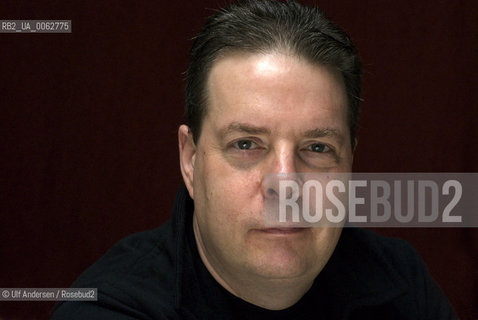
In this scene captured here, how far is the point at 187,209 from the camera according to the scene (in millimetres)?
1340

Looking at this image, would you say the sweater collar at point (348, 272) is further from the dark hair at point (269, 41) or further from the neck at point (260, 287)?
the dark hair at point (269, 41)

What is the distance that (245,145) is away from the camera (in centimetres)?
117

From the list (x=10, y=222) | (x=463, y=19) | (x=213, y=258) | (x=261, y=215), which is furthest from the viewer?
(x=463, y=19)

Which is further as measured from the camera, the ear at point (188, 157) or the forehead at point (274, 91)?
the ear at point (188, 157)

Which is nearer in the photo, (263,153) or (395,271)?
(263,153)

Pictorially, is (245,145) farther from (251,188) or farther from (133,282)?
(133,282)

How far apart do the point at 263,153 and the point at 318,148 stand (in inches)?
4.1

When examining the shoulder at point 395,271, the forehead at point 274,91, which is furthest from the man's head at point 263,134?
the shoulder at point 395,271

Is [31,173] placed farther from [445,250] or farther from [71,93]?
[445,250]

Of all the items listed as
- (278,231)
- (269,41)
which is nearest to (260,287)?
(278,231)

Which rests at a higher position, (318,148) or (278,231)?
(318,148)

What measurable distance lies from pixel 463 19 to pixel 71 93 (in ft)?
3.21

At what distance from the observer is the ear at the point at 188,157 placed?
1291 mm

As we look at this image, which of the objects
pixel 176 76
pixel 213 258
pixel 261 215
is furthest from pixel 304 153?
pixel 176 76
